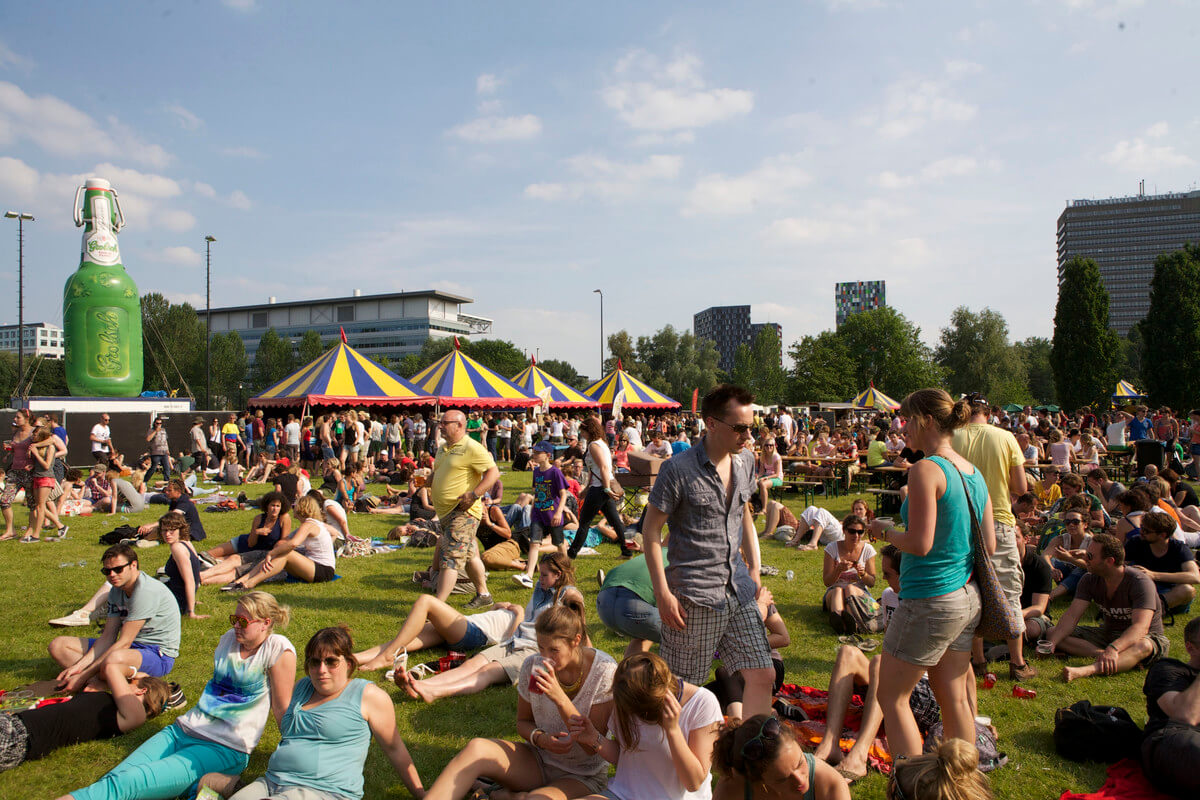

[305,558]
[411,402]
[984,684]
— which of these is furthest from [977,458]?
[411,402]

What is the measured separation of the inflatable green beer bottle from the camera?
2345cm

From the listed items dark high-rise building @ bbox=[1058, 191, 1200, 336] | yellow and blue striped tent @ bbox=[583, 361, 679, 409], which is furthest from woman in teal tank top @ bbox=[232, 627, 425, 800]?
dark high-rise building @ bbox=[1058, 191, 1200, 336]

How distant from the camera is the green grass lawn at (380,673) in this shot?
11.7 feet

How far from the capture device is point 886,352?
6419 centimetres

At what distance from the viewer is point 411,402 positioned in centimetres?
2309

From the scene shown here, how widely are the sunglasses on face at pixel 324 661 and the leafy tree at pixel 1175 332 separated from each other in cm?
4645

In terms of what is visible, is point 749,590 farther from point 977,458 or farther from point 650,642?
point 977,458

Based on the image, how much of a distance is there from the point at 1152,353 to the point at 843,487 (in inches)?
1379

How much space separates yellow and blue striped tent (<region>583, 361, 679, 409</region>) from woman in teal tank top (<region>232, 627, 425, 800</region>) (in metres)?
28.1

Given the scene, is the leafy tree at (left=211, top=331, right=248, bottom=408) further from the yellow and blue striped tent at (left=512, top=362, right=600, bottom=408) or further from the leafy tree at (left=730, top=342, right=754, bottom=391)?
the leafy tree at (left=730, top=342, right=754, bottom=391)

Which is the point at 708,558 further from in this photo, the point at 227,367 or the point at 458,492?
the point at 227,367

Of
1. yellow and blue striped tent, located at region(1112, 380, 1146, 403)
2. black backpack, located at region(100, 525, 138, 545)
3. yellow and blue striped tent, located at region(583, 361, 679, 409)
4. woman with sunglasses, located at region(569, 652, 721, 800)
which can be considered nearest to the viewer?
woman with sunglasses, located at region(569, 652, 721, 800)

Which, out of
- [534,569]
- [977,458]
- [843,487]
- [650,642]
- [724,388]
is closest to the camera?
[724,388]

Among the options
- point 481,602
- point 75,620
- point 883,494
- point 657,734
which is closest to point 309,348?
point 883,494
